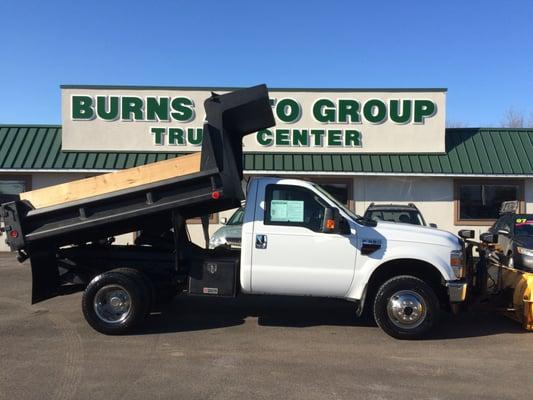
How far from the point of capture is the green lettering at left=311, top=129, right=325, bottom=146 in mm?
15734

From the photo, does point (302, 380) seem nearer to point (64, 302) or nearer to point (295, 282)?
point (295, 282)

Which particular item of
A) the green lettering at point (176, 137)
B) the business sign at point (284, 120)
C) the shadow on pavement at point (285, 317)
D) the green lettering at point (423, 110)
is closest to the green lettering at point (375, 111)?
the business sign at point (284, 120)

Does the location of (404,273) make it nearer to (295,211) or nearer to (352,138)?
(295,211)

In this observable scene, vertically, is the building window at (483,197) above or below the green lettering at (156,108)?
below

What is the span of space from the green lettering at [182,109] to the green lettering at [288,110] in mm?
2770

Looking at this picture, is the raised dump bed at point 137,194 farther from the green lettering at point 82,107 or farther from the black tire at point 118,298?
the green lettering at point 82,107

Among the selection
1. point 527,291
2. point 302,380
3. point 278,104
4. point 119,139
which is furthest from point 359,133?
point 302,380

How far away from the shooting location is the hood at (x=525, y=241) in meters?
8.62

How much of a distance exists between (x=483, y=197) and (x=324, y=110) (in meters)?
5.63

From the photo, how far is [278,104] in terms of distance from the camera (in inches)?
624

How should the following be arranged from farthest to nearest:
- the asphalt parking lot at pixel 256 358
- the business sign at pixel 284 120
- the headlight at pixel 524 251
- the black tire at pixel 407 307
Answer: the business sign at pixel 284 120 < the headlight at pixel 524 251 < the black tire at pixel 407 307 < the asphalt parking lot at pixel 256 358

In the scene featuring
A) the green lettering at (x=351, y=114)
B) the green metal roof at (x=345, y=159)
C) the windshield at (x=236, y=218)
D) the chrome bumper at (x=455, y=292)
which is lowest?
the chrome bumper at (x=455, y=292)

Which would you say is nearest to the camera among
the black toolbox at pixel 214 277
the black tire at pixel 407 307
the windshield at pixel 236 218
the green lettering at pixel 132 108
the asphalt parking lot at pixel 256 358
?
the asphalt parking lot at pixel 256 358

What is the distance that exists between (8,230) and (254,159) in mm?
9751
